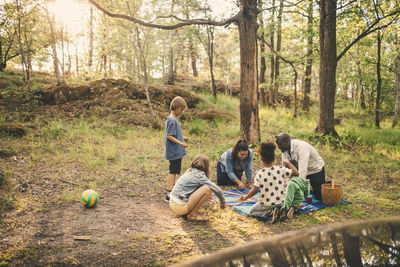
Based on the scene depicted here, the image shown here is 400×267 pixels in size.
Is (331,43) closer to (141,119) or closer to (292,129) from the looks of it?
(292,129)

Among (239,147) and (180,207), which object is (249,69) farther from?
(180,207)

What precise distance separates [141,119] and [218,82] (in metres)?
9.69

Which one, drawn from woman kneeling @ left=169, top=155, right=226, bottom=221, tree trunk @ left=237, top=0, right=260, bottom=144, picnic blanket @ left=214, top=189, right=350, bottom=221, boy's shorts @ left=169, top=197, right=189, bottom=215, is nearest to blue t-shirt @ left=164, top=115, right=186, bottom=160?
woman kneeling @ left=169, top=155, right=226, bottom=221

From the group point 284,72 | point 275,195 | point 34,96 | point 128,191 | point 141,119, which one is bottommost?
point 128,191

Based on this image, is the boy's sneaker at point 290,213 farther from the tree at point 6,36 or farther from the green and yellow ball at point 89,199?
the tree at point 6,36

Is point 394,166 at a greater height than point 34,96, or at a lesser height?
lesser

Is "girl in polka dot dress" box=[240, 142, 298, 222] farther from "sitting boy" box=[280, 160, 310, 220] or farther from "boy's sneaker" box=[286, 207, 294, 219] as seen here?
"boy's sneaker" box=[286, 207, 294, 219]

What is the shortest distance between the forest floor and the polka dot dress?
15.2 inches

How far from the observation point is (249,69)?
716cm

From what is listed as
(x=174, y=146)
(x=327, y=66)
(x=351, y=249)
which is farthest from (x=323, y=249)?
(x=327, y=66)

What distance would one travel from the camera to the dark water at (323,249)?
2602 mm

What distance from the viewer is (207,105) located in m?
12.6

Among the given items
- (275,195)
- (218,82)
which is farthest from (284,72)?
(275,195)

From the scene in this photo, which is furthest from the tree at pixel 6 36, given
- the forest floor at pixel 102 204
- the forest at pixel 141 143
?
the forest floor at pixel 102 204
